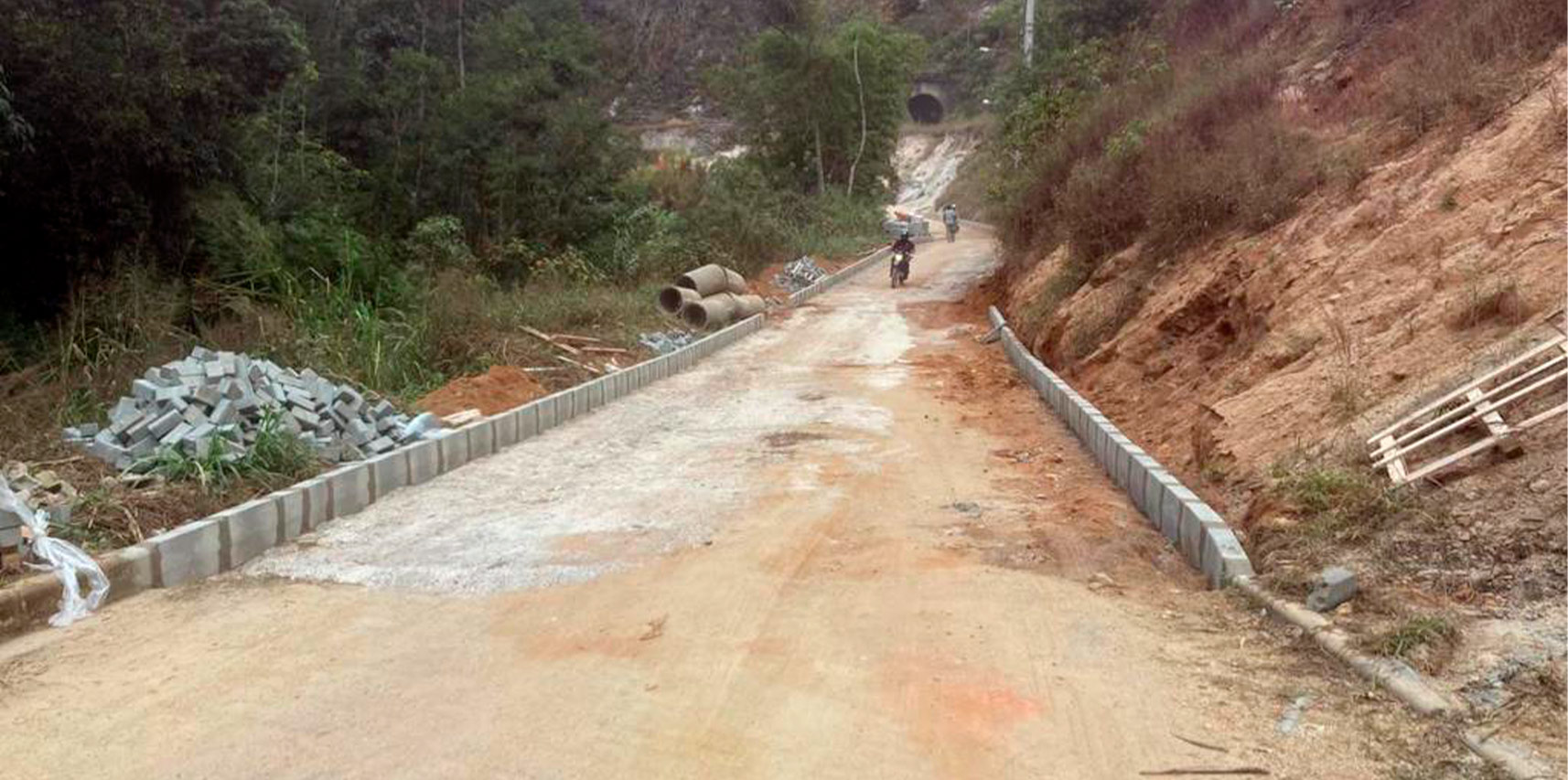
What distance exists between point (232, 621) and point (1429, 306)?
25.6 ft

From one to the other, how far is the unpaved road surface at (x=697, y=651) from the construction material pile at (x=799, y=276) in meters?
20.2

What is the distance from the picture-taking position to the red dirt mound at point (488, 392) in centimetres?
1137

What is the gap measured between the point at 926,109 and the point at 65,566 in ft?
253

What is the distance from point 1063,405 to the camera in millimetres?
12172

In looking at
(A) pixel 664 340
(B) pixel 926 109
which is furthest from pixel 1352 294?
(B) pixel 926 109

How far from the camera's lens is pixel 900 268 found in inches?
1160

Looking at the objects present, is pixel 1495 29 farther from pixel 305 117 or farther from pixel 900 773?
pixel 305 117

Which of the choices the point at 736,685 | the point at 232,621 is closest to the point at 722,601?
the point at 736,685

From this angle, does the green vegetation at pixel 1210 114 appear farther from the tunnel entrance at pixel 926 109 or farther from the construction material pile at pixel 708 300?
the tunnel entrance at pixel 926 109

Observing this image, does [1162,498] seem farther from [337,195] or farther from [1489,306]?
[337,195]

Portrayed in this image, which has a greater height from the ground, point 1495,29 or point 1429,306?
point 1495,29

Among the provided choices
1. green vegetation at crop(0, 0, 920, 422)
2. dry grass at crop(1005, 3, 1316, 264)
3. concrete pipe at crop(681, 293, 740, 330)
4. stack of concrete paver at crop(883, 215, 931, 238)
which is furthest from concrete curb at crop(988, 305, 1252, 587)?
stack of concrete paver at crop(883, 215, 931, 238)

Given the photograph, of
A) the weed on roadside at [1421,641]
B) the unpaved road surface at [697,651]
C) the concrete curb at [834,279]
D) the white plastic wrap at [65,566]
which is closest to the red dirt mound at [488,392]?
the unpaved road surface at [697,651]

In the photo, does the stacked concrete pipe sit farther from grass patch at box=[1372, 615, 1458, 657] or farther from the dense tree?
the dense tree
